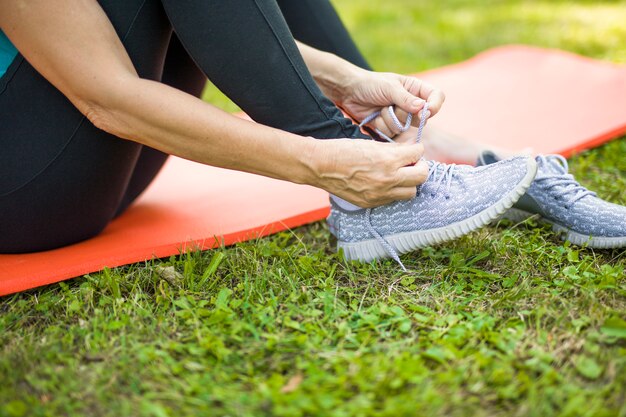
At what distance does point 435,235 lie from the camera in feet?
4.49

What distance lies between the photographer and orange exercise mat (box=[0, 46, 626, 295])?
4.83 ft

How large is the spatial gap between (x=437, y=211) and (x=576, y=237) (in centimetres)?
36

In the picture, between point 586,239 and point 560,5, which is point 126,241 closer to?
point 586,239

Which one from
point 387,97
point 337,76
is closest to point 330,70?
point 337,76

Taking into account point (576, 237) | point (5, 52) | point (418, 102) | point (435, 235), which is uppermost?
point (5, 52)

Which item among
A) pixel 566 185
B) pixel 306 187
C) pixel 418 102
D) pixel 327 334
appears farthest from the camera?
pixel 306 187

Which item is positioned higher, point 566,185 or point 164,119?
point 164,119

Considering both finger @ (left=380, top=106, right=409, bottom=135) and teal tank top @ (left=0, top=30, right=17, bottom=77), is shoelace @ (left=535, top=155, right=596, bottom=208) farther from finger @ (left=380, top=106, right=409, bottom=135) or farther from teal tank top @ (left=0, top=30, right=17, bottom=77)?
teal tank top @ (left=0, top=30, right=17, bottom=77)

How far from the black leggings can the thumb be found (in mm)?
137

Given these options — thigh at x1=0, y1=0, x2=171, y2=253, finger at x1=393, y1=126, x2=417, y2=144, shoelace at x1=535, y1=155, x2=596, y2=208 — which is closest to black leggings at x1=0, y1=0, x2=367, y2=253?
thigh at x1=0, y1=0, x2=171, y2=253

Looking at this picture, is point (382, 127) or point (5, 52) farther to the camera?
point (382, 127)

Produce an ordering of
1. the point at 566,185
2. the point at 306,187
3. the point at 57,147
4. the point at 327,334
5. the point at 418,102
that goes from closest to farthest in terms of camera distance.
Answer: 1. the point at 327,334
2. the point at 57,147
3. the point at 418,102
4. the point at 566,185
5. the point at 306,187

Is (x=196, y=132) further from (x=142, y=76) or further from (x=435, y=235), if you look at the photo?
(x=435, y=235)

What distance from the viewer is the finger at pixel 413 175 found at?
1318mm
